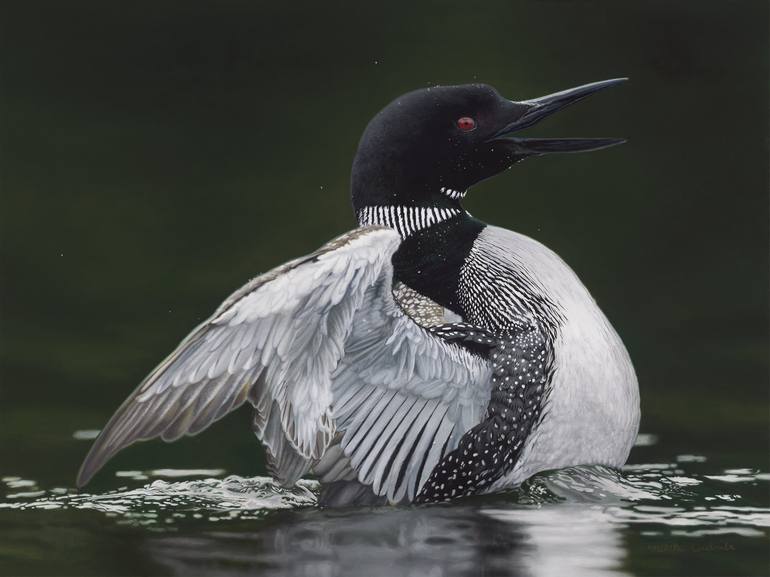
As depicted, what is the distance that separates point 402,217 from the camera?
5.83m

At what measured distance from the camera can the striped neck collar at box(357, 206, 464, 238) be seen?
19.0 ft

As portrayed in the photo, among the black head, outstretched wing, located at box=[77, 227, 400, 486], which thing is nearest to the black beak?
the black head

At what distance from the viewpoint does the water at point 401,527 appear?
16.0ft

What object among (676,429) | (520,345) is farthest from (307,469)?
(676,429)

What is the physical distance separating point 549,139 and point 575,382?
98cm

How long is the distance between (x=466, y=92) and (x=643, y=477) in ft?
5.22

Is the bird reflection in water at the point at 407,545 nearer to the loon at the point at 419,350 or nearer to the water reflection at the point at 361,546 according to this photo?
the water reflection at the point at 361,546

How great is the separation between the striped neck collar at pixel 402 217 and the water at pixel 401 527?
100 cm

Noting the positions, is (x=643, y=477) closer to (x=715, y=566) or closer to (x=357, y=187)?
(x=715, y=566)

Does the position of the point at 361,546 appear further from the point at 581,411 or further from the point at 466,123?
the point at 466,123

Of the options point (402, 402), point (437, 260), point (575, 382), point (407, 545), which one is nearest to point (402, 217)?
point (437, 260)

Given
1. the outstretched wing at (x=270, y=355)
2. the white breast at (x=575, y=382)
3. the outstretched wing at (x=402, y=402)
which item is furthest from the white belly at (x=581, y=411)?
the outstretched wing at (x=270, y=355)

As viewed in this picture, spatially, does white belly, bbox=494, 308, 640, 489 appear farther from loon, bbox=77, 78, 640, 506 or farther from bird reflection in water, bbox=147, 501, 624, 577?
bird reflection in water, bbox=147, 501, 624, 577

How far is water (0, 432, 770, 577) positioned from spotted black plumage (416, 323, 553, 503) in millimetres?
91
